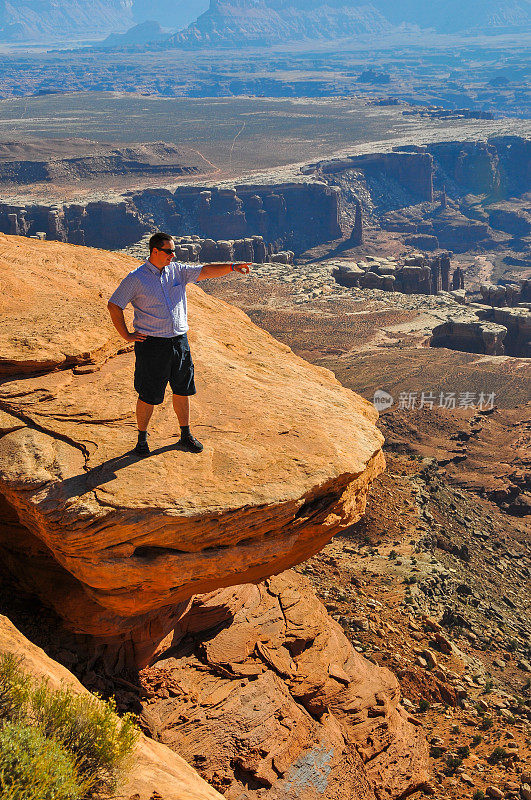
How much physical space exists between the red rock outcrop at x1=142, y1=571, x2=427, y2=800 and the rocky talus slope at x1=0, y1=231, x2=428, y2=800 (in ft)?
0.08

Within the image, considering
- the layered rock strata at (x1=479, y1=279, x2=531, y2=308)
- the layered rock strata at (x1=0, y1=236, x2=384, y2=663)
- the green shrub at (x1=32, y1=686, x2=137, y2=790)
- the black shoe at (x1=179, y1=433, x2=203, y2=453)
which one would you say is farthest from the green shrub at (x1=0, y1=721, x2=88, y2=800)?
the layered rock strata at (x1=479, y1=279, x2=531, y2=308)

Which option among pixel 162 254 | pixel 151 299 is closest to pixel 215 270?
pixel 162 254

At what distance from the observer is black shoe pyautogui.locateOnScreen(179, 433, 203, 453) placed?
26.2 feet

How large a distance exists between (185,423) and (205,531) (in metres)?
1.17

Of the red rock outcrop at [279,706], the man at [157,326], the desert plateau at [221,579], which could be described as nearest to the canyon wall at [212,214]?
the desert plateau at [221,579]

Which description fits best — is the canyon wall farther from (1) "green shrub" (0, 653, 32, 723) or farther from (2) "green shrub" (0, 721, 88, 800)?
(2) "green shrub" (0, 721, 88, 800)

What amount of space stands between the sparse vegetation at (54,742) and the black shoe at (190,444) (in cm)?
251

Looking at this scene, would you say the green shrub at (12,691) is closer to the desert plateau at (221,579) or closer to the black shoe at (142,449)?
the desert plateau at (221,579)

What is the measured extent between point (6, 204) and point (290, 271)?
36484 mm

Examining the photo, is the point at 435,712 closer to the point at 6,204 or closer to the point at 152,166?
the point at 6,204

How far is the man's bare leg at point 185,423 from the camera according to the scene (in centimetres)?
788

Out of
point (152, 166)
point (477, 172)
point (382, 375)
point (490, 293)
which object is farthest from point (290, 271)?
point (477, 172)

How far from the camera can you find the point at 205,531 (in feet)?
24.3

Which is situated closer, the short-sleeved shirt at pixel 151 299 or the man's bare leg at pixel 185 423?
the short-sleeved shirt at pixel 151 299
